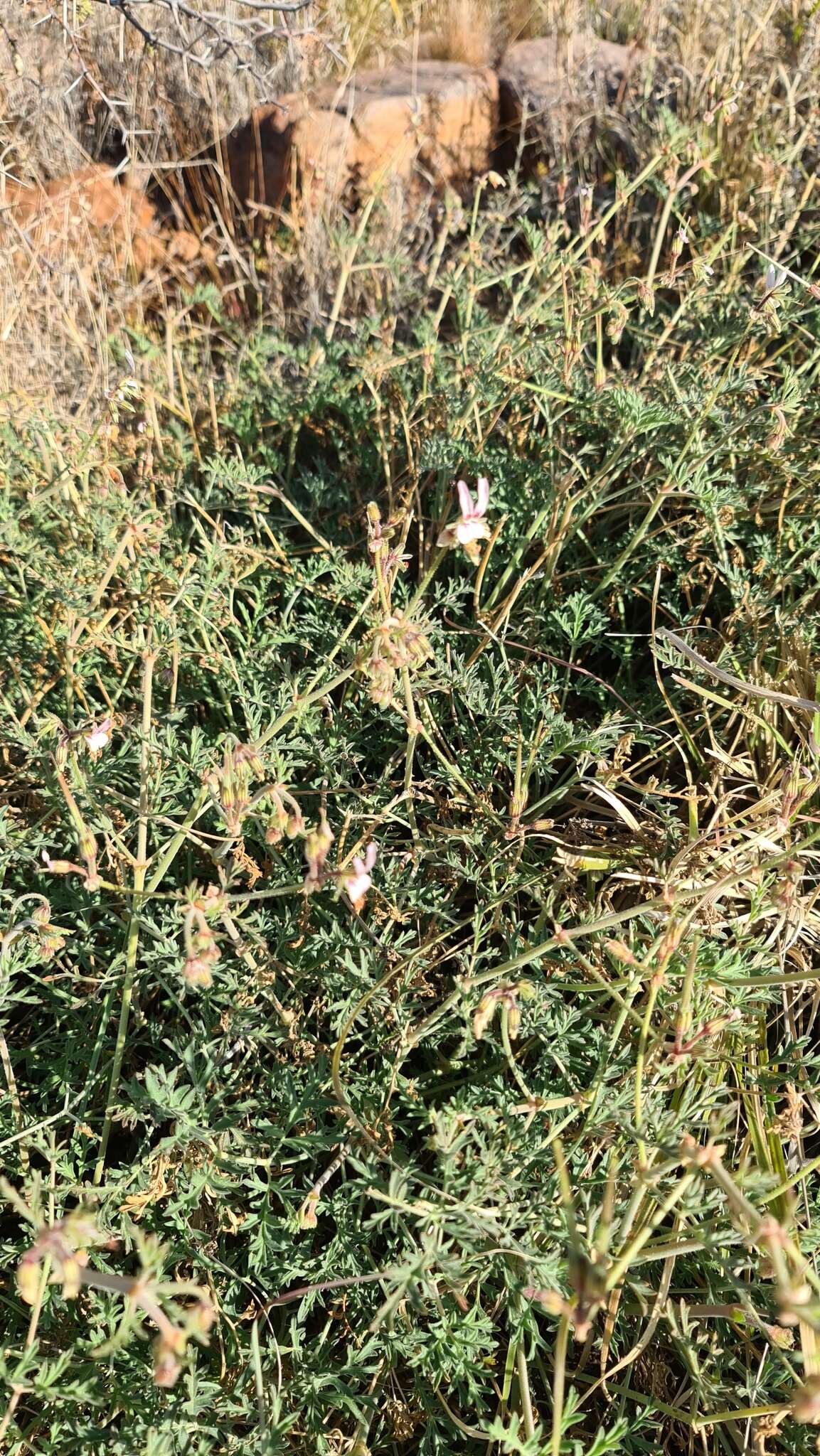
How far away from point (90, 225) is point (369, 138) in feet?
3.79

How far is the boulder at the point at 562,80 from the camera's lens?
4051mm

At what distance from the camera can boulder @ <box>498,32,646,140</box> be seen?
13.3 feet

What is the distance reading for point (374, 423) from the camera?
2.83 meters

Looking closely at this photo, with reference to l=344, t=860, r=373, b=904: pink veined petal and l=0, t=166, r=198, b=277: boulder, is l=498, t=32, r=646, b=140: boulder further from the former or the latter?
l=344, t=860, r=373, b=904: pink veined petal

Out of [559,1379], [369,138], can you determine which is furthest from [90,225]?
[559,1379]

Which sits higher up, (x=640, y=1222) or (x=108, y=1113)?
(x=108, y=1113)

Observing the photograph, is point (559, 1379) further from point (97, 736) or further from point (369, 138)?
point (369, 138)

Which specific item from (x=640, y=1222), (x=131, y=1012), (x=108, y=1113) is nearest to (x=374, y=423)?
(x=131, y=1012)

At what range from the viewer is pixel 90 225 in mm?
4020

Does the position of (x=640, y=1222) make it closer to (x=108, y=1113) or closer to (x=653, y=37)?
(x=108, y=1113)

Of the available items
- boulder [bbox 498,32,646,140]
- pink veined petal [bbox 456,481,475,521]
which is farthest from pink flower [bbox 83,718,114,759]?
boulder [bbox 498,32,646,140]

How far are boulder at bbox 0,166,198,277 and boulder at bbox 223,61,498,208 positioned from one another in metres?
0.40

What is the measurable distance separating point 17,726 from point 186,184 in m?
3.35

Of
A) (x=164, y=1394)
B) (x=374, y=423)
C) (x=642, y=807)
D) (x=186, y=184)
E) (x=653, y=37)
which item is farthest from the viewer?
(x=186, y=184)
